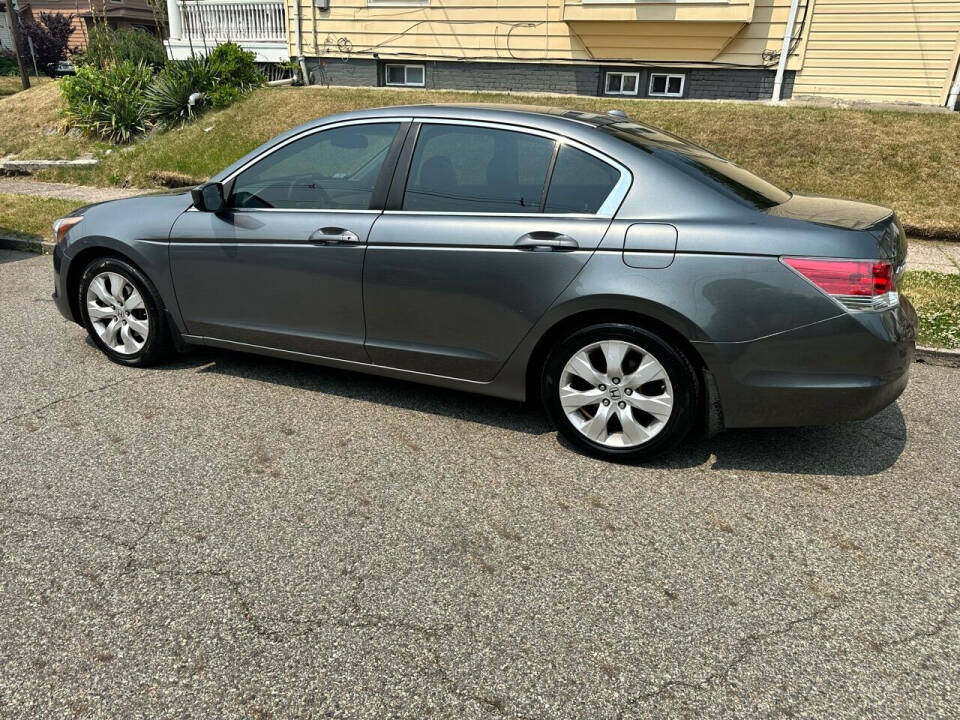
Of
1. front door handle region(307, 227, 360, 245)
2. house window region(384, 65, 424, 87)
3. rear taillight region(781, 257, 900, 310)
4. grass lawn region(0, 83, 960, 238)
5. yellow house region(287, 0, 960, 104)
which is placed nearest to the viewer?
rear taillight region(781, 257, 900, 310)

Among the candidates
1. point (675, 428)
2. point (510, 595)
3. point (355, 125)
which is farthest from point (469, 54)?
point (510, 595)

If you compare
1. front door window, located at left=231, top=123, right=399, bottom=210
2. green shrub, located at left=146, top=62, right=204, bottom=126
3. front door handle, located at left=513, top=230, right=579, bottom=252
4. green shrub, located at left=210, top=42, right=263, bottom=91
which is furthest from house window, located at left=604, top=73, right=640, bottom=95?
front door handle, located at left=513, top=230, right=579, bottom=252

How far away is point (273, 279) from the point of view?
4.31m

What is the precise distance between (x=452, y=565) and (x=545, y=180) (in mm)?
1888

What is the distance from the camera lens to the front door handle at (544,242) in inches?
143

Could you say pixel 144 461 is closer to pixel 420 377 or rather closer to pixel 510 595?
pixel 420 377

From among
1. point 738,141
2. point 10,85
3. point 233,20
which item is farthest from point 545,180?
point 10,85

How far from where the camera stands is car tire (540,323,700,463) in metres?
3.56

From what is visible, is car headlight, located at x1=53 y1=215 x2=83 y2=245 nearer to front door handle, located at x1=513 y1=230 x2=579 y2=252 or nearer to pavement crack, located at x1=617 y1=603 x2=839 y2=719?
front door handle, located at x1=513 y1=230 x2=579 y2=252

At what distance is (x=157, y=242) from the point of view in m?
4.59

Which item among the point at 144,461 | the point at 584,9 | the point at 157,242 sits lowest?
the point at 144,461

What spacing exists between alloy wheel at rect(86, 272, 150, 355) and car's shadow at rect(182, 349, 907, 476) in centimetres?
35

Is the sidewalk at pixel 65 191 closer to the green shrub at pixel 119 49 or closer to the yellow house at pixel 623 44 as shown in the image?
the green shrub at pixel 119 49

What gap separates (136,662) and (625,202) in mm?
2698
